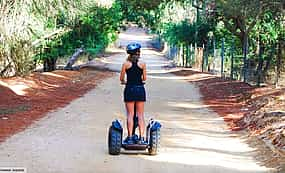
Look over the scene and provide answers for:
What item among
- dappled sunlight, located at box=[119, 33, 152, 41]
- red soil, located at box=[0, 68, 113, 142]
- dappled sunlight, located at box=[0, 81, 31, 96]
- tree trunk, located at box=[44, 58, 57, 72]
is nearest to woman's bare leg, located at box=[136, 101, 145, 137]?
red soil, located at box=[0, 68, 113, 142]

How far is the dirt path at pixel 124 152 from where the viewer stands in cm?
866

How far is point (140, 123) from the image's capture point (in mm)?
9711

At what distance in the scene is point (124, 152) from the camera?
32.1 ft

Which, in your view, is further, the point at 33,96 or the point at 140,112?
the point at 33,96

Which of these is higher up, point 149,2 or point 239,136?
point 149,2

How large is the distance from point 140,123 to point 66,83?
15.6m

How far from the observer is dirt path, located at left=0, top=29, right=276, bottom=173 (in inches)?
341

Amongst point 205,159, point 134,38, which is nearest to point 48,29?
point 205,159

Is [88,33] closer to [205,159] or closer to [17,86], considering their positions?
[17,86]

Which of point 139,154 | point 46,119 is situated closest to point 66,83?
point 46,119

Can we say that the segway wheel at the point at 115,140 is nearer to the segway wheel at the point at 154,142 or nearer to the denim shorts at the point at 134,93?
the segway wheel at the point at 154,142

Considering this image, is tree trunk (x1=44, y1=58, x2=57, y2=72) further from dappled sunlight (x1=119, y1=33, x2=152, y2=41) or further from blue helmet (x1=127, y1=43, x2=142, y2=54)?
dappled sunlight (x1=119, y1=33, x2=152, y2=41)

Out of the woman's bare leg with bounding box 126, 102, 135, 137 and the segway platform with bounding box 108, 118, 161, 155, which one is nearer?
the segway platform with bounding box 108, 118, 161, 155

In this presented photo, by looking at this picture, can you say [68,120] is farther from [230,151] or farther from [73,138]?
[230,151]
